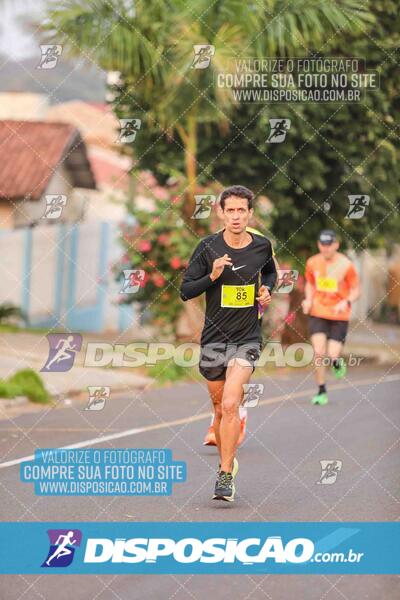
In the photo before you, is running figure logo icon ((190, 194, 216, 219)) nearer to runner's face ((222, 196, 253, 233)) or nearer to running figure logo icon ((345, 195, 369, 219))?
running figure logo icon ((345, 195, 369, 219))

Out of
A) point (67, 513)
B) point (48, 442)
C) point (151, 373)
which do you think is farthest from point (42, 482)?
point (151, 373)

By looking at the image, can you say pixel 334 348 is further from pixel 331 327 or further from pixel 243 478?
pixel 243 478

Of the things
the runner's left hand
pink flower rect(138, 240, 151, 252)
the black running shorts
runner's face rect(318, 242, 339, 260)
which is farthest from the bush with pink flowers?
the runner's left hand

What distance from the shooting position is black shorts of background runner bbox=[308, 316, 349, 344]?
1541 centimetres

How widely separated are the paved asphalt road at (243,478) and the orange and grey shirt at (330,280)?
1098 millimetres

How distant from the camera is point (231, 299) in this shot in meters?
8.78

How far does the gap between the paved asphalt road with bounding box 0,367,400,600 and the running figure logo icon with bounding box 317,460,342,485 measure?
6 cm

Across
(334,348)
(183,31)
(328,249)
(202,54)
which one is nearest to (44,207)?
(183,31)

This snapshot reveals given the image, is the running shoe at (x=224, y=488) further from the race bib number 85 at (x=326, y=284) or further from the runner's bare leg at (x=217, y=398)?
the race bib number 85 at (x=326, y=284)

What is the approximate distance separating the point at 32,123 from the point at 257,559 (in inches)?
895

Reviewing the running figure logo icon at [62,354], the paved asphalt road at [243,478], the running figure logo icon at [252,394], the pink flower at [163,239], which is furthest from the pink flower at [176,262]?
the running figure logo icon at [252,394]

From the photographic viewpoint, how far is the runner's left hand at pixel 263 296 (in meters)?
8.66

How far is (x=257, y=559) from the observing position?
22.8 ft
